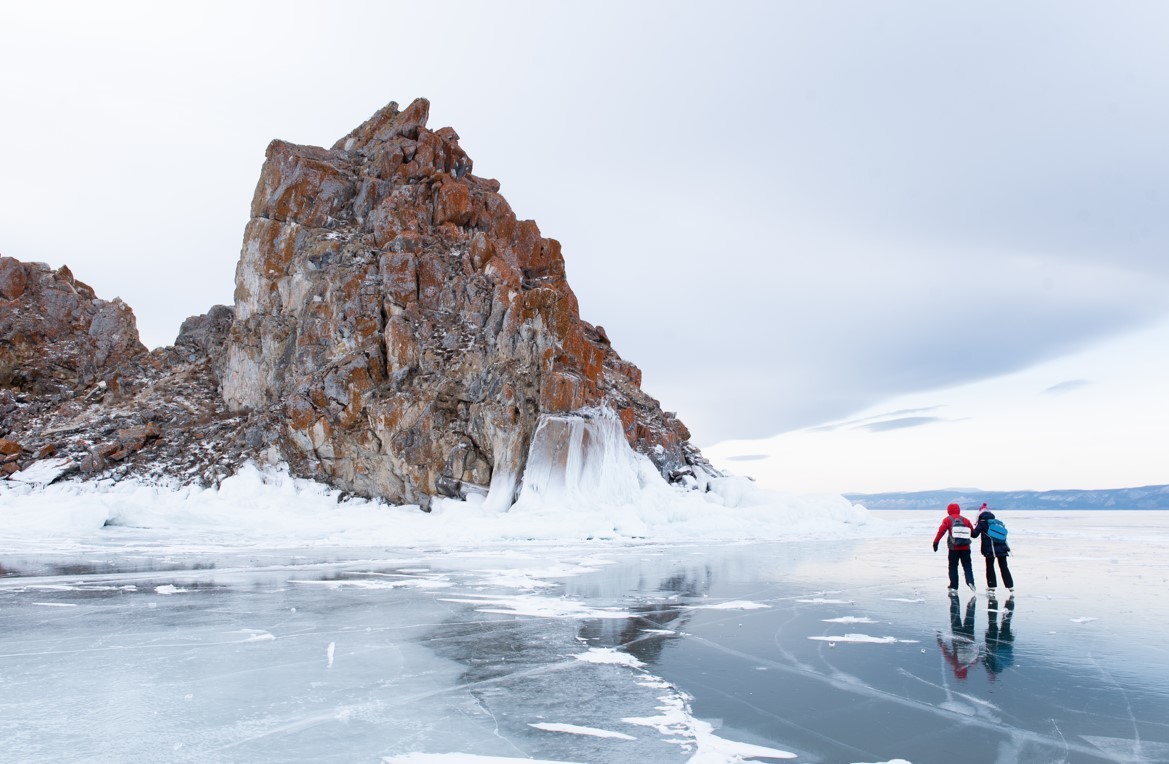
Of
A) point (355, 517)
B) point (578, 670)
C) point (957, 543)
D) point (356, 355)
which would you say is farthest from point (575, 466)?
point (578, 670)

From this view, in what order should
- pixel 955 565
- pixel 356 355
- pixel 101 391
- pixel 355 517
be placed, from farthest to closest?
1. pixel 101 391
2. pixel 356 355
3. pixel 355 517
4. pixel 955 565

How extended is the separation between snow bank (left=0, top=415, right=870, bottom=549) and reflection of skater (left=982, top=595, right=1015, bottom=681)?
16486mm

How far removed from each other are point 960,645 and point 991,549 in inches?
208

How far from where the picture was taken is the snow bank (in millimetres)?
25703

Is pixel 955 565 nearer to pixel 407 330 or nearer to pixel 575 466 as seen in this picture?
pixel 575 466

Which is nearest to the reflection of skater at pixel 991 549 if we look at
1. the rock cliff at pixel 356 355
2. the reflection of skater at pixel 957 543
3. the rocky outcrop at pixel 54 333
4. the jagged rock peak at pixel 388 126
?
the reflection of skater at pixel 957 543

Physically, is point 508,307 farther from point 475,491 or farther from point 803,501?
point 803,501

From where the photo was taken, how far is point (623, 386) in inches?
1705

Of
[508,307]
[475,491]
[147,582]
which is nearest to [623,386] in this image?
[508,307]

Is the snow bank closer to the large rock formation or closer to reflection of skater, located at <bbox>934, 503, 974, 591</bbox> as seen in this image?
the large rock formation

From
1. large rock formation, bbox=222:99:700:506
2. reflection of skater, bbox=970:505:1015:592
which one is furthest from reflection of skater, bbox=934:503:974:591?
large rock formation, bbox=222:99:700:506

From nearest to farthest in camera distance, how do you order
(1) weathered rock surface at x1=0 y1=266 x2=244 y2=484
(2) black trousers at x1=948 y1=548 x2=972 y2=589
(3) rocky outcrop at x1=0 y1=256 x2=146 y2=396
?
(2) black trousers at x1=948 y1=548 x2=972 y2=589
(1) weathered rock surface at x1=0 y1=266 x2=244 y2=484
(3) rocky outcrop at x1=0 y1=256 x2=146 y2=396

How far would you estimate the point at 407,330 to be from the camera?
34.0 m

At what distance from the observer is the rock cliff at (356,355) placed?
3184 centimetres
